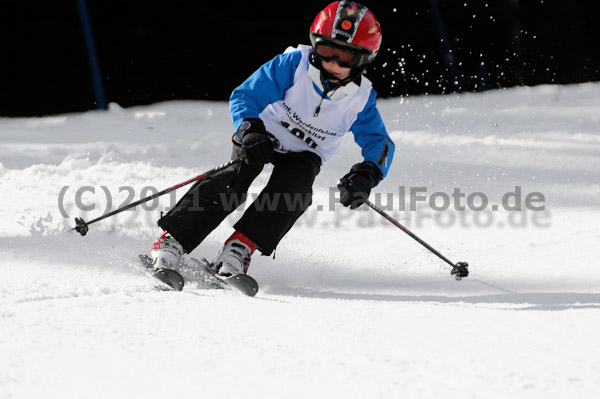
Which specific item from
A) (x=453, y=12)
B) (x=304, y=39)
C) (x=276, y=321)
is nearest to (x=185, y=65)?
(x=304, y=39)

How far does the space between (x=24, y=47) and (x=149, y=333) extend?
611 cm

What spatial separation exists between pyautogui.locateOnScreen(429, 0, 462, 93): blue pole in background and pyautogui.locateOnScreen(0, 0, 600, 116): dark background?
10 cm

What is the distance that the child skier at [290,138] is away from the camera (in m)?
2.96

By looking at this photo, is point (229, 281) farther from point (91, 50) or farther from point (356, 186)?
point (91, 50)

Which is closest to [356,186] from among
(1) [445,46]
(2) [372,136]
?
(2) [372,136]

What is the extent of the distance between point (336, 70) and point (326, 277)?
1.00 meters

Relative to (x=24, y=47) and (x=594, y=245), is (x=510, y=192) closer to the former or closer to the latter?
(x=594, y=245)

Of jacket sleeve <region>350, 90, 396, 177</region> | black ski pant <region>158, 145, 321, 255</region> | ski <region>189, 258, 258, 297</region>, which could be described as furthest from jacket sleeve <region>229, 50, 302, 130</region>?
ski <region>189, 258, 258, 297</region>

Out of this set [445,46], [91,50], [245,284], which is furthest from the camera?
[445,46]

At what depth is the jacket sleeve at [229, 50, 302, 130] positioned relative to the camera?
308 cm

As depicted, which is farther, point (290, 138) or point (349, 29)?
point (290, 138)

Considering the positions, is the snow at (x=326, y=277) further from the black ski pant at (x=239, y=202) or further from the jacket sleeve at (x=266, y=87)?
the jacket sleeve at (x=266, y=87)

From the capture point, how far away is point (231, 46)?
26.1ft

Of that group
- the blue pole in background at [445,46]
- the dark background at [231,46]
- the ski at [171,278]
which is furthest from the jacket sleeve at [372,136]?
the blue pole in background at [445,46]
